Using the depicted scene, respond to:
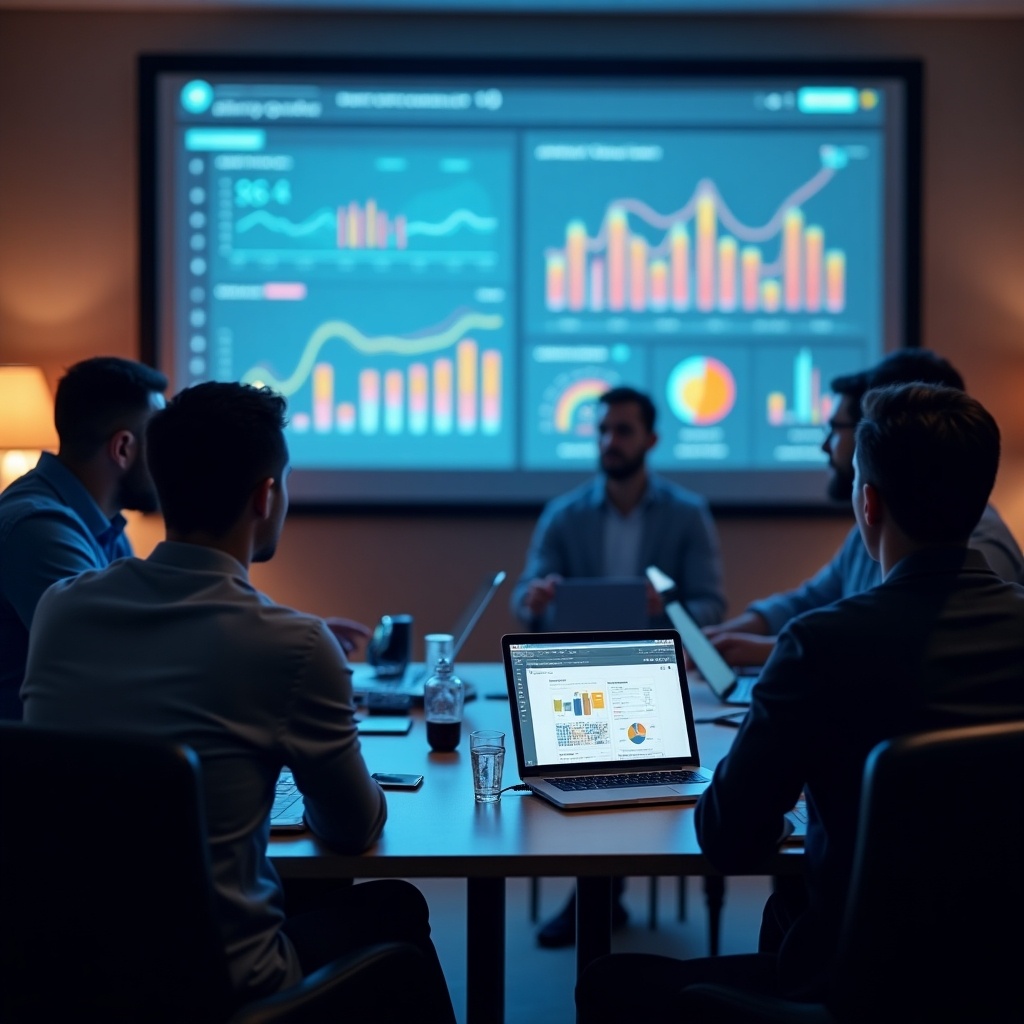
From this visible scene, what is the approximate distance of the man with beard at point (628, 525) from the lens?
340 centimetres

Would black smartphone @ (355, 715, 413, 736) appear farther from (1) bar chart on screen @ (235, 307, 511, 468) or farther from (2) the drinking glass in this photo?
(1) bar chart on screen @ (235, 307, 511, 468)

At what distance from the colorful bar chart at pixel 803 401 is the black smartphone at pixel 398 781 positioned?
2.50 meters

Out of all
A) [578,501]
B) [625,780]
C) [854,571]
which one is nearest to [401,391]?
[578,501]

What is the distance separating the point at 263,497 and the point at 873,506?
81 cm

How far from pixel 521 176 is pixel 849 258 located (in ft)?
4.00

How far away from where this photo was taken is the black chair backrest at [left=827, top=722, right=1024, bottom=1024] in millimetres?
1073

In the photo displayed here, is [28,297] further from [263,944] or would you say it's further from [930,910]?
[930,910]

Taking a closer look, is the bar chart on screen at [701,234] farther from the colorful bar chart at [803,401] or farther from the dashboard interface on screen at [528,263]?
the colorful bar chart at [803,401]

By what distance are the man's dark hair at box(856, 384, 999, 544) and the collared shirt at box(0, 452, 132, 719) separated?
1.45 metres

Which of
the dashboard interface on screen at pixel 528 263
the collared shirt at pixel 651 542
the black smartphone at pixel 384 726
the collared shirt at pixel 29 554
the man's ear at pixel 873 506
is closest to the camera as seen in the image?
the man's ear at pixel 873 506

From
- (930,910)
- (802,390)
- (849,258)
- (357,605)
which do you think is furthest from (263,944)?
(849,258)

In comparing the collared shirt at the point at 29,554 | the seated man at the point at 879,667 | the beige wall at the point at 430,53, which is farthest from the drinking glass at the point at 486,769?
the beige wall at the point at 430,53

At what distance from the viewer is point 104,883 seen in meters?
1.10

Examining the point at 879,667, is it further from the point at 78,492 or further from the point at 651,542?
the point at 651,542
